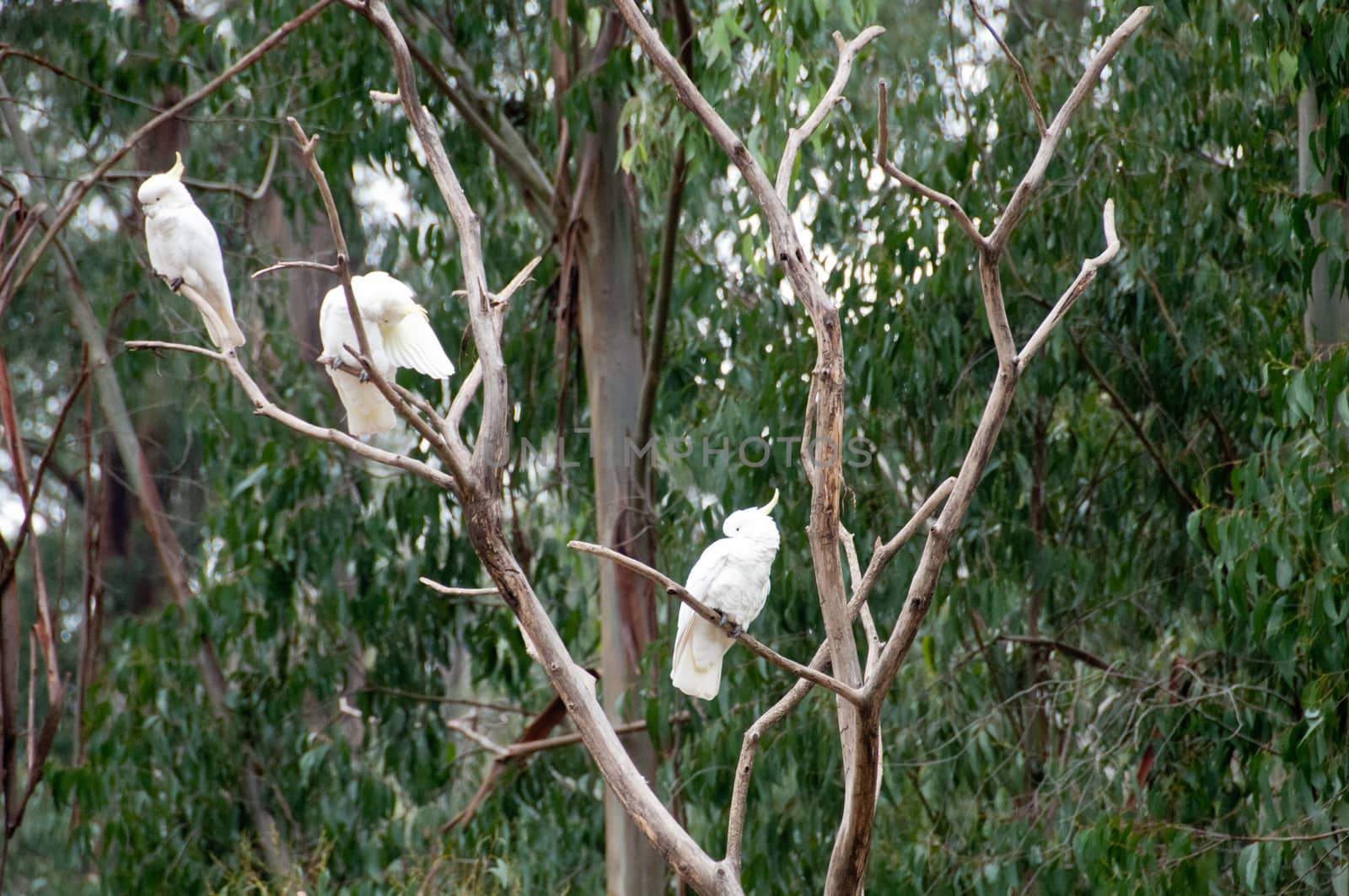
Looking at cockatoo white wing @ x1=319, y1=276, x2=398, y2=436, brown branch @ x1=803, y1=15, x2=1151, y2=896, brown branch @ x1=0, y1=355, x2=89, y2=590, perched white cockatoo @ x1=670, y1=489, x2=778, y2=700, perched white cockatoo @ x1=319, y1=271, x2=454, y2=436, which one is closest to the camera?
brown branch @ x1=803, y1=15, x2=1151, y2=896

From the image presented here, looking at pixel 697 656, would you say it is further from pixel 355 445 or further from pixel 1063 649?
pixel 1063 649

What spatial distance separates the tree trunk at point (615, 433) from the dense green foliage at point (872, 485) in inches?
6.1

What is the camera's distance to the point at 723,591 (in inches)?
92.0

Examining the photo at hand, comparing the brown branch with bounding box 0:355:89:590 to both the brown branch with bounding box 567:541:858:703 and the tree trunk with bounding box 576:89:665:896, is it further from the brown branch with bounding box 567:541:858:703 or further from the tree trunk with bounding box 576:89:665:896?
the brown branch with bounding box 567:541:858:703

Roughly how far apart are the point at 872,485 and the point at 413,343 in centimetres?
154

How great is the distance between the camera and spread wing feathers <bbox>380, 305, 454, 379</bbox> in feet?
8.30

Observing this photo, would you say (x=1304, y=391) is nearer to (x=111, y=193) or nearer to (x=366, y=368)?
(x=366, y=368)

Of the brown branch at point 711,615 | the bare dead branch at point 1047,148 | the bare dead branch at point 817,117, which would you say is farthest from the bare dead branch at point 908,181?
the brown branch at point 711,615

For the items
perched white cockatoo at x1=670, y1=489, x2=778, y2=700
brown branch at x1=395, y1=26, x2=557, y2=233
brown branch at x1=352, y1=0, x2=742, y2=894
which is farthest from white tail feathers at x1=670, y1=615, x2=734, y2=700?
brown branch at x1=395, y1=26, x2=557, y2=233

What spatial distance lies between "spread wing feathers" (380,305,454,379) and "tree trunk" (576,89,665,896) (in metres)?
1.45

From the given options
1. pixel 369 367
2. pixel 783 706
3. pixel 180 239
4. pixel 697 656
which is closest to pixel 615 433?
pixel 180 239

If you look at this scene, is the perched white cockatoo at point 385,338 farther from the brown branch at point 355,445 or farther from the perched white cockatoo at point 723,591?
the perched white cockatoo at point 723,591

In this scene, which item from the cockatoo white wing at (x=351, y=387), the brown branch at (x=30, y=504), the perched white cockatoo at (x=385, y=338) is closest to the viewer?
the perched white cockatoo at (x=385, y=338)

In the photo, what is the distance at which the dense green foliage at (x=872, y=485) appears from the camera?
3.19 m
